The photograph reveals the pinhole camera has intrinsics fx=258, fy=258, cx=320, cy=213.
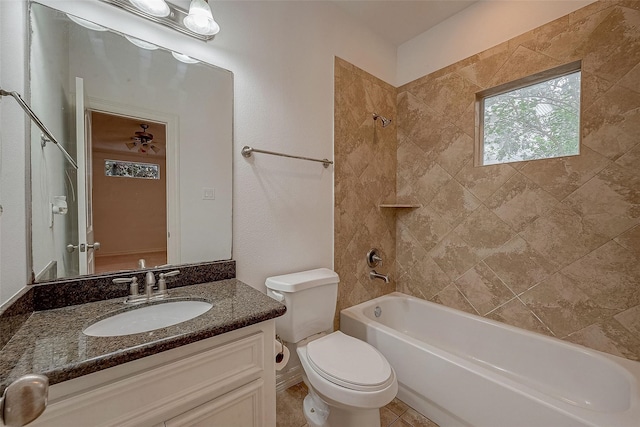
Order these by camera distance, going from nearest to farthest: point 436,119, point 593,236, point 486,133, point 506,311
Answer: point 593,236
point 506,311
point 486,133
point 436,119

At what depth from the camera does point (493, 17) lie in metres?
1.80

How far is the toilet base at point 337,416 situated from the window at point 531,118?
5.84 ft

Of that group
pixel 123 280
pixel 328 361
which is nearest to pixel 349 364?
pixel 328 361

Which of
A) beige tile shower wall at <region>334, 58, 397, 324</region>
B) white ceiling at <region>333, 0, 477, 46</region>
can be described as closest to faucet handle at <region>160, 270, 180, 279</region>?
beige tile shower wall at <region>334, 58, 397, 324</region>

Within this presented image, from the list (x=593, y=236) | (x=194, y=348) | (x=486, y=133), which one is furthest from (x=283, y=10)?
(x=593, y=236)

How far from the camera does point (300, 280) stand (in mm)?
1510

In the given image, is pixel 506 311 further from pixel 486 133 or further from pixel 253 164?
pixel 253 164

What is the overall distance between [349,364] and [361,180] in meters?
1.34

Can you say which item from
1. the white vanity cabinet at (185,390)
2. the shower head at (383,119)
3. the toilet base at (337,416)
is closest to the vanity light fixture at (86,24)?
the white vanity cabinet at (185,390)

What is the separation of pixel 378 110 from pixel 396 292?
5.37 feet

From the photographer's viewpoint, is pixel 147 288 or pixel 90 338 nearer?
pixel 90 338

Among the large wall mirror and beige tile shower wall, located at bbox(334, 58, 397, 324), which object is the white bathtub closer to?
beige tile shower wall, located at bbox(334, 58, 397, 324)

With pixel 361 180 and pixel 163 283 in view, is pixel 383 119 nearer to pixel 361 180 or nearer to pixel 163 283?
pixel 361 180

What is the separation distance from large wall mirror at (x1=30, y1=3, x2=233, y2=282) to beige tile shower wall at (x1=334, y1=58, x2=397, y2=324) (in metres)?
0.86
